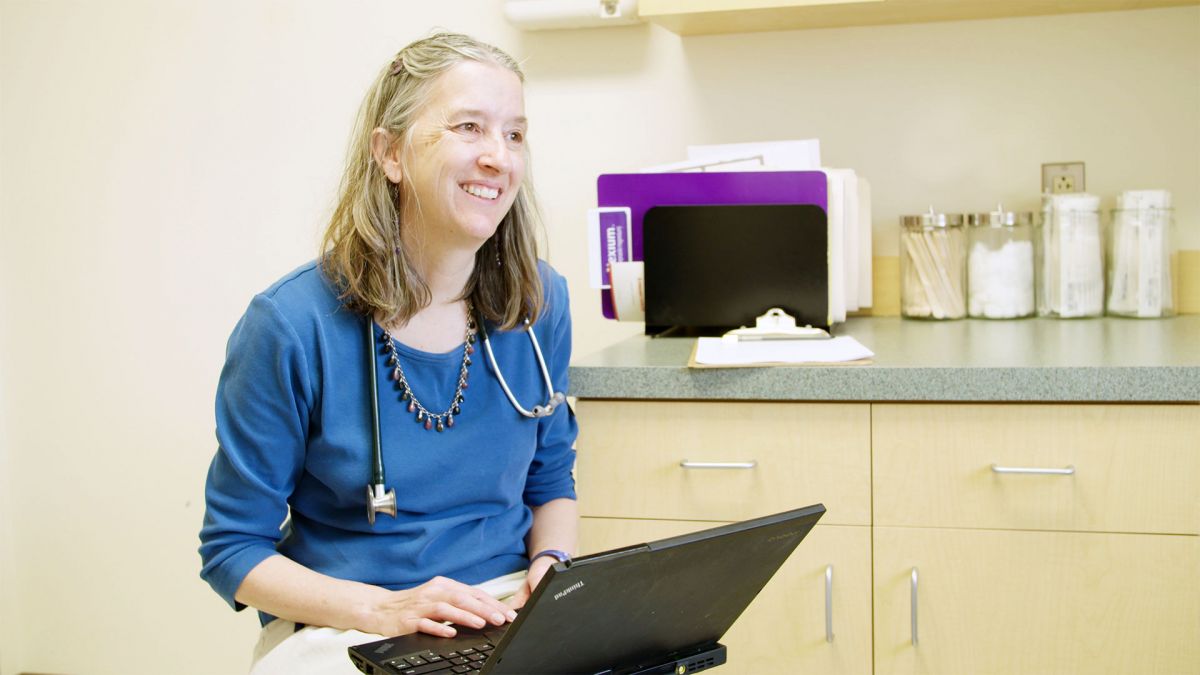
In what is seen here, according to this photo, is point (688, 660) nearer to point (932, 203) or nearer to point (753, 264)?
point (753, 264)

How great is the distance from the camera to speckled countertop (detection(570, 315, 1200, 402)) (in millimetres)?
1359

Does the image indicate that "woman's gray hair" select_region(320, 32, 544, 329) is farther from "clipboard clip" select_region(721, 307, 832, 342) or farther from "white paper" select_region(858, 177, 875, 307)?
"white paper" select_region(858, 177, 875, 307)

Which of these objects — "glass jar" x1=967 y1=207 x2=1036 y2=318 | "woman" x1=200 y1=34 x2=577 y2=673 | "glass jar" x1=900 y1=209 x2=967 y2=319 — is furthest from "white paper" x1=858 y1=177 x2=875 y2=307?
"woman" x1=200 y1=34 x2=577 y2=673

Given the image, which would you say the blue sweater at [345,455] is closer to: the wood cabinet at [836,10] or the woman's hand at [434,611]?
the woman's hand at [434,611]

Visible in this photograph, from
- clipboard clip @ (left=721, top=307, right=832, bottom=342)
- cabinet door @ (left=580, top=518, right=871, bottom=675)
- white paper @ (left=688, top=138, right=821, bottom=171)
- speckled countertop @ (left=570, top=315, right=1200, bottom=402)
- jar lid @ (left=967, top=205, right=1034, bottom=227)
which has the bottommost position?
cabinet door @ (left=580, top=518, right=871, bottom=675)

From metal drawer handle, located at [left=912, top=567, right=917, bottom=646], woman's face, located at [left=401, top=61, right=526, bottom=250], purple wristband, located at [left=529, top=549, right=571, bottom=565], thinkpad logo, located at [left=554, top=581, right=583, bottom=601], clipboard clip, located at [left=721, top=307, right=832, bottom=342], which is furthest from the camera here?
clipboard clip, located at [left=721, top=307, right=832, bottom=342]

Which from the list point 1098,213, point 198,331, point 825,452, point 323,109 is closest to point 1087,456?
point 825,452

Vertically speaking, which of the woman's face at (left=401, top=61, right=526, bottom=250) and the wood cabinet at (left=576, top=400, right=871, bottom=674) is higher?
the woman's face at (left=401, top=61, right=526, bottom=250)

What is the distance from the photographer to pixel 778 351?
153 cm

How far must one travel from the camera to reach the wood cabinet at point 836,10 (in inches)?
74.5

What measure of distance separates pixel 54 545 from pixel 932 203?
202cm

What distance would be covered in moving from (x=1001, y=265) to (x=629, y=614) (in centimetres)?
131

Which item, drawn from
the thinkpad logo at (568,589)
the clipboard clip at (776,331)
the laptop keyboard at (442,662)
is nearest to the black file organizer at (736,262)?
the clipboard clip at (776,331)

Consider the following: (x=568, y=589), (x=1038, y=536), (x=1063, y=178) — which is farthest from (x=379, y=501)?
(x=1063, y=178)
